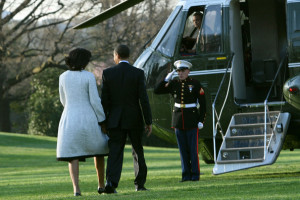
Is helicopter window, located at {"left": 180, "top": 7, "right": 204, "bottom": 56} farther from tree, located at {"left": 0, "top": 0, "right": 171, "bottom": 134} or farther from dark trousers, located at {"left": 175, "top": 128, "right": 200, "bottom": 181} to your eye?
tree, located at {"left": 0, "top": 0, "right": 171, "bottom": 134}

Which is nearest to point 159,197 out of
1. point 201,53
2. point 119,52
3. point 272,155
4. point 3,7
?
point 119,52

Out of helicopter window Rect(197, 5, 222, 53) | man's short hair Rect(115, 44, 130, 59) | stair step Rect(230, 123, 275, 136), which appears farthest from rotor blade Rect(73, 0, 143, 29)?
stair step Rect(230, 123, 275, 136)

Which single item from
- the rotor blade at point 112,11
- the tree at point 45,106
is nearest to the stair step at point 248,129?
the rotor blade at point 112,11

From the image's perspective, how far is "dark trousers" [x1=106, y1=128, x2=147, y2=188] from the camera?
927 centimetres

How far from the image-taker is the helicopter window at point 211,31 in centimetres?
1170

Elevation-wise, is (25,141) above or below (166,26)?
below

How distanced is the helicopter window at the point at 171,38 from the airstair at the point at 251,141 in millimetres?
1606

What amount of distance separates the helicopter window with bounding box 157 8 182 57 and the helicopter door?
1896 mm

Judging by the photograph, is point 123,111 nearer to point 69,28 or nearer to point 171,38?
point 171,38

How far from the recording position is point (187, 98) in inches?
433

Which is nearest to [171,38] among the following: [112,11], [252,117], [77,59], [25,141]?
[112,11]

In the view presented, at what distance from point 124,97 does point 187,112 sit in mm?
1774

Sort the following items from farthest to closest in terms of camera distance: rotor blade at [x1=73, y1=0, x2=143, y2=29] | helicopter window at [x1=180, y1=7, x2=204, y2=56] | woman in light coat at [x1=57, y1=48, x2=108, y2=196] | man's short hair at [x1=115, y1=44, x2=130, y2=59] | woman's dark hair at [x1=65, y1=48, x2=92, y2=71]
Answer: helicopter window at [x1=180, y1=7, x2=204, y2=56], rotor blade at [x1=73, y1=0, x2=143, y2=29], man's short hair at [x1=115, y1=44, x2=130, y2=59], woman's dark hair at [x1=65, y1=48, x2=92, y2=71], woman in light coat at [x1=57, y1=48, x2=108, y2=196]

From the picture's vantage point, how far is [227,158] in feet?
35.7
